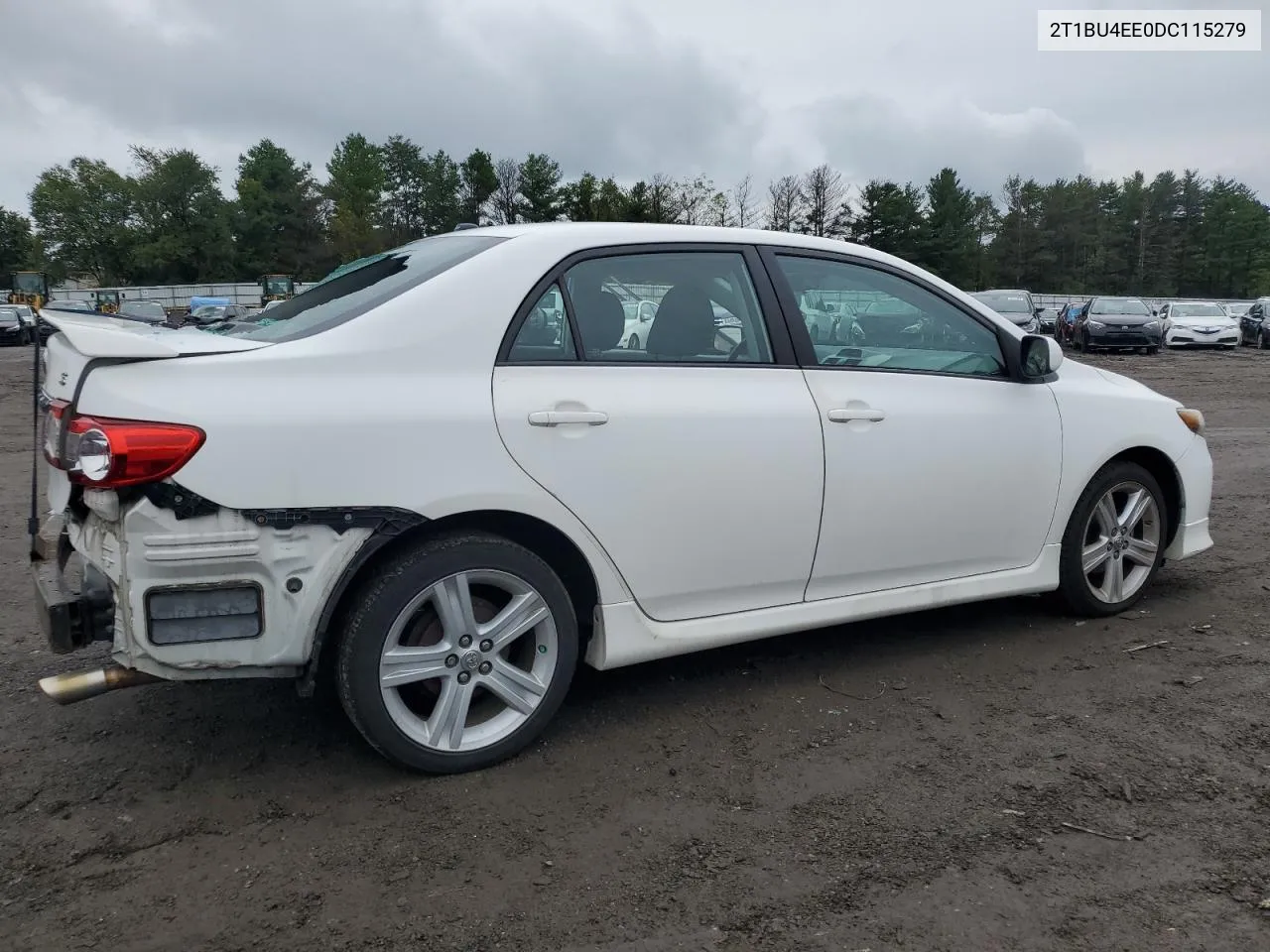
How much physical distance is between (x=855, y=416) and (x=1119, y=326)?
970 inches

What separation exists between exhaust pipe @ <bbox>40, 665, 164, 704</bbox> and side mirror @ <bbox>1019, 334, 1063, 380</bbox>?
330cm

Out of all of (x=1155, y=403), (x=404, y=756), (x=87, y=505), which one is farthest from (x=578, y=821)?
(x=1155, y=403)

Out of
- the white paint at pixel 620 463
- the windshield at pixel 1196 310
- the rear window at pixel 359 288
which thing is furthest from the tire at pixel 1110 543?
the windshield at pixel 1196 310

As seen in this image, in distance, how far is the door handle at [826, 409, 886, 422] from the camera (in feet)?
11.8

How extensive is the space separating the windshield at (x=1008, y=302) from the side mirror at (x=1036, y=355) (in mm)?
21240

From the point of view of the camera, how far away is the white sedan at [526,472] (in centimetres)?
271

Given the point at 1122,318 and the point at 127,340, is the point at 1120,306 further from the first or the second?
the point at 127,340

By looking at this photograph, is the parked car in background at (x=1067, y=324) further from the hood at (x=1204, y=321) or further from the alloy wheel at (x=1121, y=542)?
the alloy wheel at (x=1121, y=542)

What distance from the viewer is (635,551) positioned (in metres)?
3.26

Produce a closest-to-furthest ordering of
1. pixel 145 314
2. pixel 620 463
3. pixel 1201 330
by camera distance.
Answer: pixel 620 463
pixel 145 314
pixel 1201 330

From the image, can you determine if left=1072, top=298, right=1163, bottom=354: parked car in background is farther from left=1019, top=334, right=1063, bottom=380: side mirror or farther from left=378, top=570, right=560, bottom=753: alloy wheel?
left=378, top=570, right=560, bottom=753: alloy wheel

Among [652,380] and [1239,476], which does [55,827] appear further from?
[1239,476]

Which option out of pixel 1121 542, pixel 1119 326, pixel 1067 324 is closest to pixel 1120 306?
→ pixel 1119 326

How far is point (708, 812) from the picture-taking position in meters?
2.90
